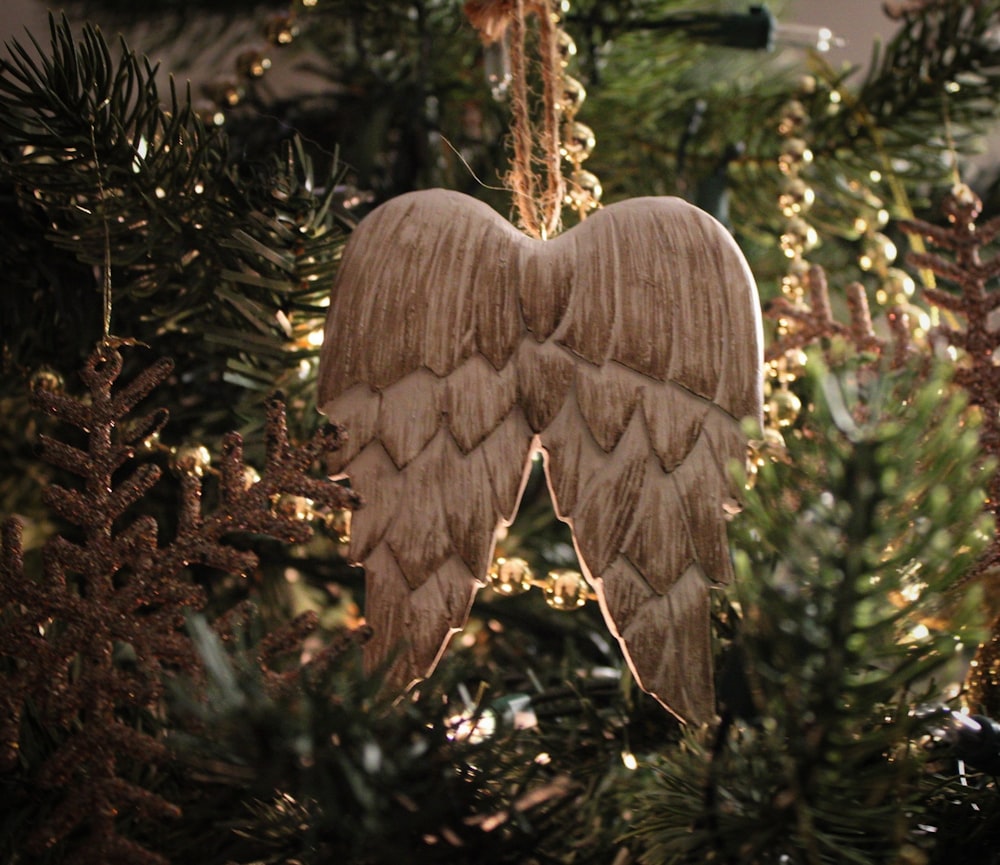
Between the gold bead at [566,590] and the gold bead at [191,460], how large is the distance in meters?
0.16

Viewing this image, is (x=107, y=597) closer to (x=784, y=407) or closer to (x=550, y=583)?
(x=550, y=583)

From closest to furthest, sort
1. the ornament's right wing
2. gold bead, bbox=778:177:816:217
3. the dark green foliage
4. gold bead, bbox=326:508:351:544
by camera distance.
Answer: the dark green foliage → the ornament's right wing → gold bead, bbox=326:508:351:544 → gold bead, bbox=778:177:816:217

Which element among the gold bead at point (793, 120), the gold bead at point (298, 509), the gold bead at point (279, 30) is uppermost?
the gold bead at point (279, 30)

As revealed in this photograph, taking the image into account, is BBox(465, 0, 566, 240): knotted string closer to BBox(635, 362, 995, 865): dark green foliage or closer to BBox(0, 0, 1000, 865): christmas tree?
BBox(0, 0, 1000, 865): christmas tree

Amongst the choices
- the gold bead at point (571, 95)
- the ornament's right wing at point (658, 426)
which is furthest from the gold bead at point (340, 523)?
the gold bead at point (571, 95)

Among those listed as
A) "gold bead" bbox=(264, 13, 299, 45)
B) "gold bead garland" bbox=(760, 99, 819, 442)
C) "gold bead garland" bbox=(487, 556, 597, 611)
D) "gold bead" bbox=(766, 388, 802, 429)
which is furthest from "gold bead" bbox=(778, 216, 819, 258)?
"gold bead" bbox=(264, 13, 299, 45)

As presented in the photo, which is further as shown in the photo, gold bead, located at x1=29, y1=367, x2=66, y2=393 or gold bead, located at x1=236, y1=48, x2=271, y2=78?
gold bead, located at x1=236, y1=48, x2=271, y2=78

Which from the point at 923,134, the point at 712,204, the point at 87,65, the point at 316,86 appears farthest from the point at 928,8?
the point at 316,86

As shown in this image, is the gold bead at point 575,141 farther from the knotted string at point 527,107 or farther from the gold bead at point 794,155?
the gold bead at point 794,155

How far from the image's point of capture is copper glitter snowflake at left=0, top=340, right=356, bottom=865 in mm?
303

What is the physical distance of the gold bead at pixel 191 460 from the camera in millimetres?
416

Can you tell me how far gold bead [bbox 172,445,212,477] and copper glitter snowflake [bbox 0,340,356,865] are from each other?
0.07 metres

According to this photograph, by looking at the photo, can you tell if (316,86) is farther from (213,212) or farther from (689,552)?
(689,552)

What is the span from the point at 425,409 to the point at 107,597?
5.1 inches
